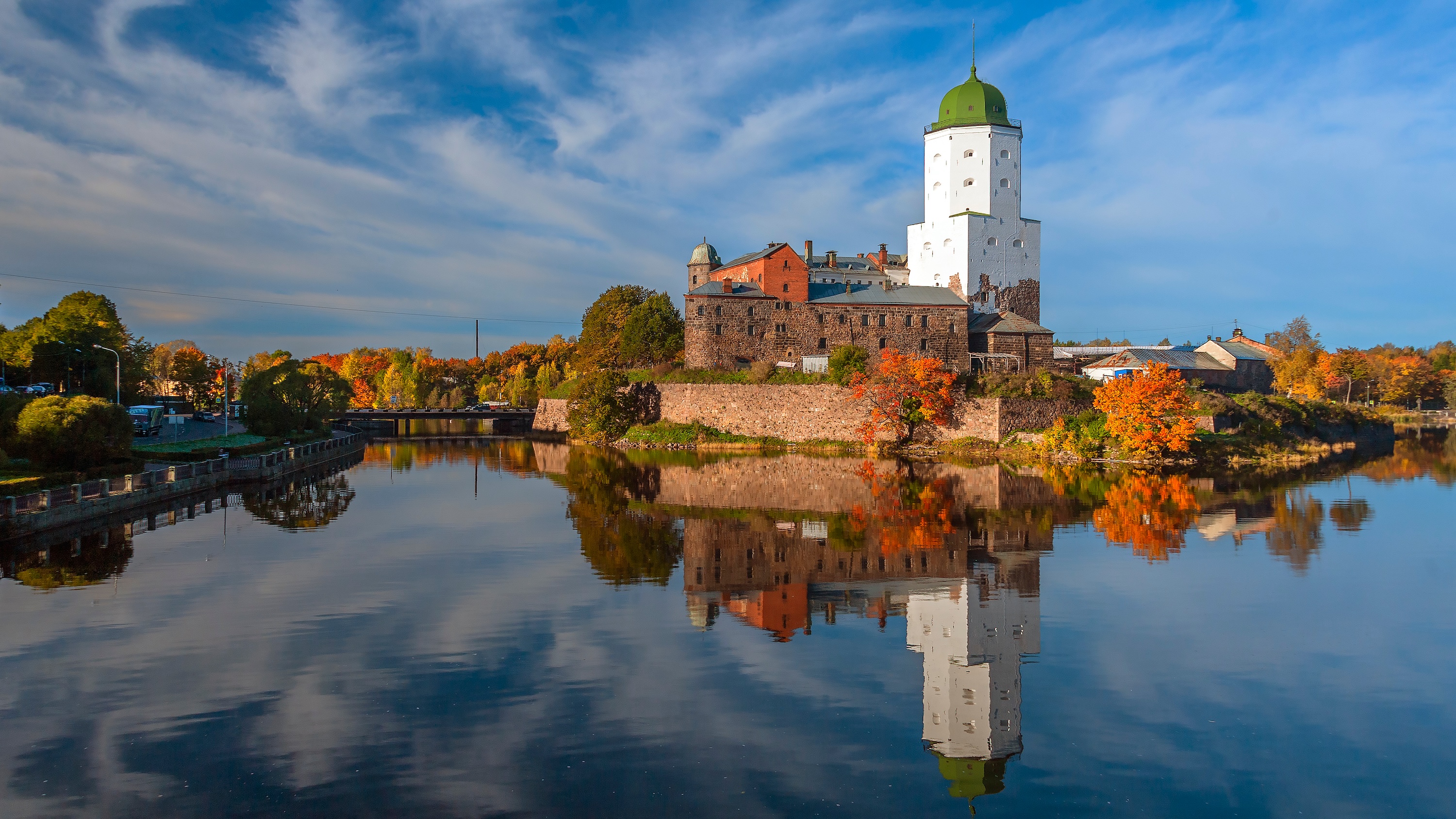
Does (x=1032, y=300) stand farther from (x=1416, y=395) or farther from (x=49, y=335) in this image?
(x=49, y=335)

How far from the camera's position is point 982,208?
57.7 m

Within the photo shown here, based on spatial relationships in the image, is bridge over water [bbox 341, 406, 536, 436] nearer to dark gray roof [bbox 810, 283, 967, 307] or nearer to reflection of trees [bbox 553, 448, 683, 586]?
dark gray roof [bbox 810, 283, 967, 307]

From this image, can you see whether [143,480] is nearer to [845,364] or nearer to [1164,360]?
[845,364]

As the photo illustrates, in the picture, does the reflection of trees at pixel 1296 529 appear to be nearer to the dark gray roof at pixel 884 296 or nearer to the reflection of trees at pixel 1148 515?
the reflection of trees at pixel 1148 515

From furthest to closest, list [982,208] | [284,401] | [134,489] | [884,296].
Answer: [982,208], [884,296], [284,401], [134,489]

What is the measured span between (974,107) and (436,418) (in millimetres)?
52783

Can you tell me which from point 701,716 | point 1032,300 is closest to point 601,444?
point 1032,300

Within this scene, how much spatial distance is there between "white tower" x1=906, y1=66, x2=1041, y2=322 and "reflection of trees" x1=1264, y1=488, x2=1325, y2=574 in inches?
1230

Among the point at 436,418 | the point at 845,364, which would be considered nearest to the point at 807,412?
the point at 845,364

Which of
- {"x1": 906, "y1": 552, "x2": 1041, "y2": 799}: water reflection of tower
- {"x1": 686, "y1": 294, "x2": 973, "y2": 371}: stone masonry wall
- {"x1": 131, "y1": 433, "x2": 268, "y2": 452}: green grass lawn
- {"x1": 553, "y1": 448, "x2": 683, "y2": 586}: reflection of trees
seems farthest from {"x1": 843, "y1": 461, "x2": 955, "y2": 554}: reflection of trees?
{"x1": 131, "y1": 433, "x2": 268, "y2": 452}: green grass lawn

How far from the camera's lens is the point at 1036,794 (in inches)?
306

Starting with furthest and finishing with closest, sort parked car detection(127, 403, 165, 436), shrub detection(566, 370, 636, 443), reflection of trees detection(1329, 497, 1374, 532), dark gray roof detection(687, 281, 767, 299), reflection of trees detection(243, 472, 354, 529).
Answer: shrub detection(566, 370, 636, 443) < dark gray roof detection(687, 281, 767, 299) < parked car detection(127, 403, 165, 436) < reflection of trees detection(243, 472, 354, 529) < reflection of trees detection(1329, 497, 1374, 532)

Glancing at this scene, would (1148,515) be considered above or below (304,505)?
above

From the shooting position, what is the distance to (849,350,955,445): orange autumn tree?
150 ft
